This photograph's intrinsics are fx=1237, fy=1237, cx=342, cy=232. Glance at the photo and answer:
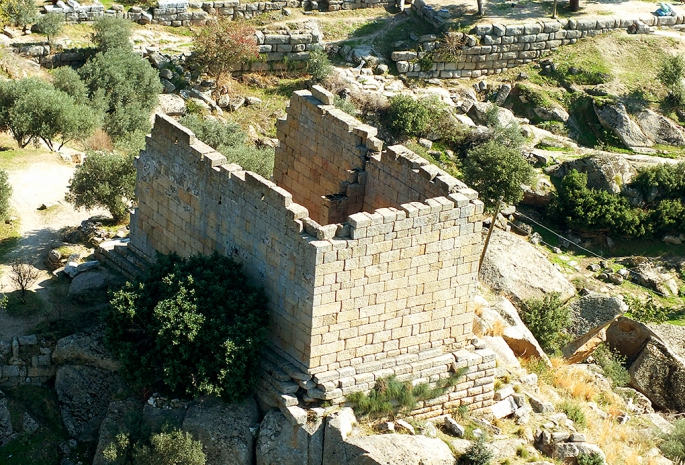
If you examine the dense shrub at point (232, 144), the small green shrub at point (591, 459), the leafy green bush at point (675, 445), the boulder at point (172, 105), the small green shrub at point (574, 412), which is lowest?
the leafy green bush at point (675, 445)

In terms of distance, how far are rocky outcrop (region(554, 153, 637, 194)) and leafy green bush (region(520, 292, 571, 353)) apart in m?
9.16

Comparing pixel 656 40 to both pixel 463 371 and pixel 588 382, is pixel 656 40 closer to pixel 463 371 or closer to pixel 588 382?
pixel 588 382

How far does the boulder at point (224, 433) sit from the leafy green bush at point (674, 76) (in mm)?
24989

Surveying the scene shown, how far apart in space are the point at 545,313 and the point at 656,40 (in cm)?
2009

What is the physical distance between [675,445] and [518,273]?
7082mm

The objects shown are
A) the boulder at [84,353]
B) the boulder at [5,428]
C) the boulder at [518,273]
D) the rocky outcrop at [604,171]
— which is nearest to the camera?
the boulder at [5,428]

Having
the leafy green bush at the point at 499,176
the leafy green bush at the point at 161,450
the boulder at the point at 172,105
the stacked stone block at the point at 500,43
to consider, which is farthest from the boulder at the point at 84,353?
the stacked stone block at the point at 500,43

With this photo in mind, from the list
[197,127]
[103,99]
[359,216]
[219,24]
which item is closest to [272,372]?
[359,216]

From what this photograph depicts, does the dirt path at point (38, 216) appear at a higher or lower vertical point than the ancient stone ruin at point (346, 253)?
lower

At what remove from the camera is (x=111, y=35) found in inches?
1506

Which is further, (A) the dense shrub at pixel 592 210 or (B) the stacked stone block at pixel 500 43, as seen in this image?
(B) the stacked stone block at pixel 500 43

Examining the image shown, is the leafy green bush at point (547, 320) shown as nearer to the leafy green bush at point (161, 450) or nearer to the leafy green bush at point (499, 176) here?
the leafy green bush at point (499, 176)

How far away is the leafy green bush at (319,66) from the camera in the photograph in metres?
39.8

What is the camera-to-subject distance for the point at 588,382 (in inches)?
973
